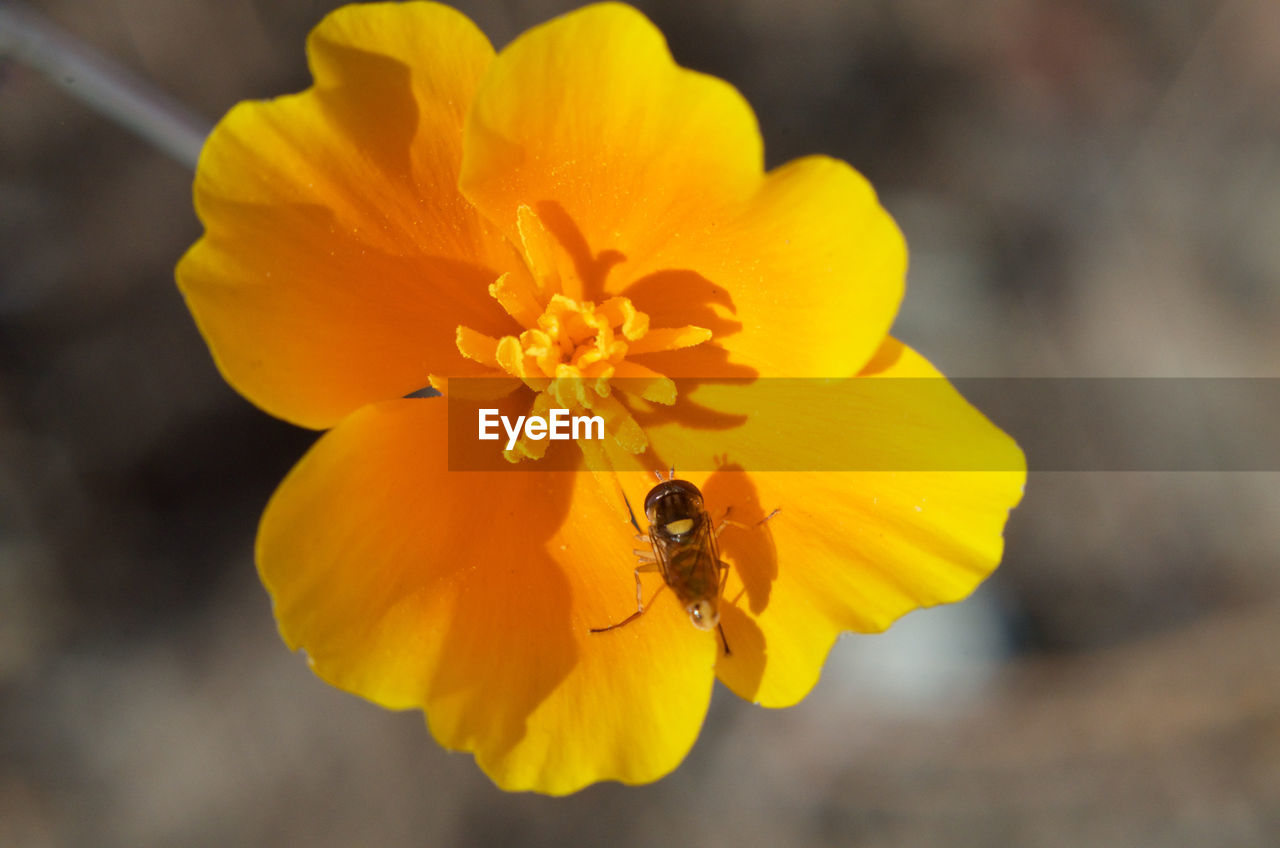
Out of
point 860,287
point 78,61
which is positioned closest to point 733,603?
point 860,287

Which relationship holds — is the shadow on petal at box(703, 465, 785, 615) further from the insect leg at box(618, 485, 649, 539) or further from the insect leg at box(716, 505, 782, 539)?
the insect leg at box(618, 485, 649, 539)

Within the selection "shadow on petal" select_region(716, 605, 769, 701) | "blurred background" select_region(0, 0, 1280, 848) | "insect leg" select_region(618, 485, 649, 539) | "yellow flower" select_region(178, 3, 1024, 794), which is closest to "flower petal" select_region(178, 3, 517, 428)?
"yellow flower" select_region(178, 3, 1024, 794)

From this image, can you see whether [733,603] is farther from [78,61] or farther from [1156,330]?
[1156,330]

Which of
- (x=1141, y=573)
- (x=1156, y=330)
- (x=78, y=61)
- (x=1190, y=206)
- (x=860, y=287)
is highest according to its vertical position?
(x=78, y=61)

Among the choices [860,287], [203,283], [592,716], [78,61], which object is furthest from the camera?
[78,61]

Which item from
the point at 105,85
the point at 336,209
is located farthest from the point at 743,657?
the point at 105,85

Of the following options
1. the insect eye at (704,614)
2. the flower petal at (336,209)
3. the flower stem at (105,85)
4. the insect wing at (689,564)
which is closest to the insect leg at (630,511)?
the insect wing at (689,564)
